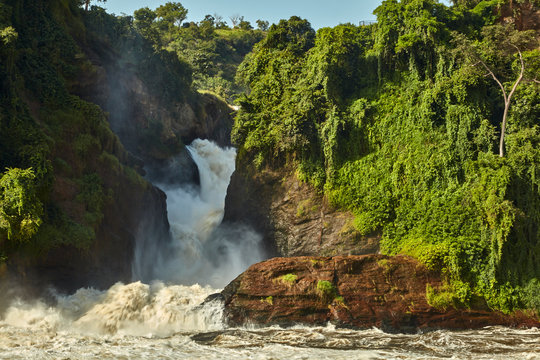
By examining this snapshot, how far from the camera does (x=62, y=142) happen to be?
20.1 meters

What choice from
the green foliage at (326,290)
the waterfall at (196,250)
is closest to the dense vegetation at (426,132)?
the green foliage at (326,290)

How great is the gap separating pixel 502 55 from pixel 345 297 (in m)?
14.2

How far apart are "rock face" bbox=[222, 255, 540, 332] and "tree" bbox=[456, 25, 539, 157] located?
9.02 metres

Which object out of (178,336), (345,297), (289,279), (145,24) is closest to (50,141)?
(178,336)

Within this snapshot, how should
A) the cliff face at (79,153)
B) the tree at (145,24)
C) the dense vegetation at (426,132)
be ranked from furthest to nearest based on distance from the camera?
the tree at (145,24)
the cliff face at (79,153)
the dense vegetation at (426,132)

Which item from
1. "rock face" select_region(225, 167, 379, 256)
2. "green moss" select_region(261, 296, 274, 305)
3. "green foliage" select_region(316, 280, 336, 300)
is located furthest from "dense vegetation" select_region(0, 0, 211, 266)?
"green foliage" select_region(316, 280, 336, 300)

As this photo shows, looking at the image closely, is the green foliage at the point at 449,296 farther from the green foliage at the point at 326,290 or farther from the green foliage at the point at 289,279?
the green foliage at the point at 289,279

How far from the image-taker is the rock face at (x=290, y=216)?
70.0 ft

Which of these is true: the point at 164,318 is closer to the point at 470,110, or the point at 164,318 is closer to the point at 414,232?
the point at 414,232

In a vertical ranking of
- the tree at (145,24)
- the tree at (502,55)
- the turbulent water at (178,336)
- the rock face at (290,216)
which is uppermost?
the tree at (145,24)

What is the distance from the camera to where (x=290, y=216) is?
2364 centimetres

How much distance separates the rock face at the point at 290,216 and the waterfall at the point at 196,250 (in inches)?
48.3

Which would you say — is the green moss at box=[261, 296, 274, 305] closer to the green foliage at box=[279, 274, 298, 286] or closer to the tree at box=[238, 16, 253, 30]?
the green foliage at box=[279, 274, 298, 286]

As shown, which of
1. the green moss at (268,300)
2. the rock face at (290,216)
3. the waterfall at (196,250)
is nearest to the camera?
the green moss at (268,300)
